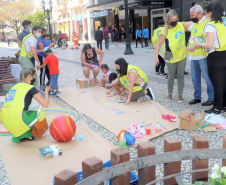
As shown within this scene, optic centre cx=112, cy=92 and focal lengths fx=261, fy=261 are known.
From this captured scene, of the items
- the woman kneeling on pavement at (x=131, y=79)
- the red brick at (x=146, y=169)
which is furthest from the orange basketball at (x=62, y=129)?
the red brick at (x=146, y=169)

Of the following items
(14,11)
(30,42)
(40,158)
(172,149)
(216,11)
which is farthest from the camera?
(14,11)

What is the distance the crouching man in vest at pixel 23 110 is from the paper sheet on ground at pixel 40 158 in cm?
24

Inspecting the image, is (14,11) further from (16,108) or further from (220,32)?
(220,32)

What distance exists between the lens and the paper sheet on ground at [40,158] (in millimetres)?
3027

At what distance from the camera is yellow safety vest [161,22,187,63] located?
520 cm

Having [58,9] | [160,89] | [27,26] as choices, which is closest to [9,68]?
[27,26]

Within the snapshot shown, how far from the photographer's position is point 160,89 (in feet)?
22.5

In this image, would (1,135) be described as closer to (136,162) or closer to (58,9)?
(136,162)

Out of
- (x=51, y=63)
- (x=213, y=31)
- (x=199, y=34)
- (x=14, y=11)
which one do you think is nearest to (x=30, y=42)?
(x=51, y=63)

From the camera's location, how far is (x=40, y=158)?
3.43 m

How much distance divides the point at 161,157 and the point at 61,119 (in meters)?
2.38

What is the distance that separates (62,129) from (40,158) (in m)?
0.52

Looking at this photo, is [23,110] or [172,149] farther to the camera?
[23,110]

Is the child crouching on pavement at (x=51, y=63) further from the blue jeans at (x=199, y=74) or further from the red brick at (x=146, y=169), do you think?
the red brick at (x=146, y=169)
